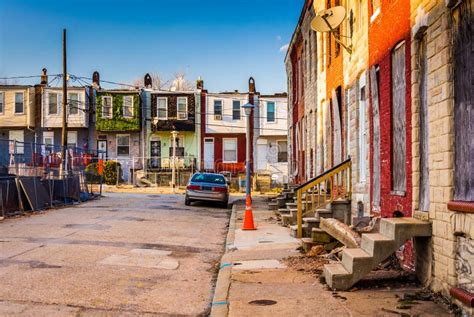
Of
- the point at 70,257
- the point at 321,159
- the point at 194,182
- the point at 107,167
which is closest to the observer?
the point at 70,257

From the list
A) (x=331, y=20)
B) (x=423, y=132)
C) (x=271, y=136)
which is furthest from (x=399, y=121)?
(x=271, y=136)

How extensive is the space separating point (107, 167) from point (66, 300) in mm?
37296

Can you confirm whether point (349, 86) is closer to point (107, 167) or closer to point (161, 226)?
point (161, 226)

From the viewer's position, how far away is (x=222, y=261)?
10609mm

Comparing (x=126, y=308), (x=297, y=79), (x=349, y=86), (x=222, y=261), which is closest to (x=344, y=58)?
(x=349, y=86)

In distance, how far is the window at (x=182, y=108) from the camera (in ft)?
150

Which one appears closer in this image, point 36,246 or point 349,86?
point 36,246

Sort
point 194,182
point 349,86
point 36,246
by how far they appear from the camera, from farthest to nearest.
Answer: point 194,182, point 349,86, point 36,246

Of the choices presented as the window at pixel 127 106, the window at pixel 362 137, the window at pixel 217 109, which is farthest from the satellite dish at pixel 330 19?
the window at pixel 127 106

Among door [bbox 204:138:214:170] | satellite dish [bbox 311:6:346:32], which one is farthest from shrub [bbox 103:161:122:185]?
satellite dish [bbox 311:6:346:32]

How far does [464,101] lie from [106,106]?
41.3 meters

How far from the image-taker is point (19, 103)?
4572cm

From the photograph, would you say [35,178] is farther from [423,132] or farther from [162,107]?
[162,107]

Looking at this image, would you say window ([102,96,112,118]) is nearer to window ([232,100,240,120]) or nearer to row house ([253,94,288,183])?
window ([232,100,240,120])
